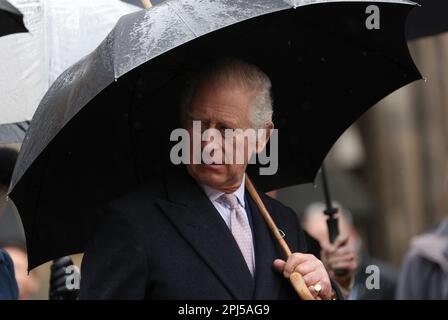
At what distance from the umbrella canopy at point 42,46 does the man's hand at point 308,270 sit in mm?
1398

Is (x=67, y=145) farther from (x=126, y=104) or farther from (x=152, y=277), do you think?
(x=152, y=277)

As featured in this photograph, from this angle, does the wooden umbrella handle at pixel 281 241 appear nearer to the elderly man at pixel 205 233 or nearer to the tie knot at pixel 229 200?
the elderly man at pixel 205 233

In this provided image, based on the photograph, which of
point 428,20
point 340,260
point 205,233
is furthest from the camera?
point 340,260

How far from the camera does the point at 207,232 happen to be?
4.46 meters

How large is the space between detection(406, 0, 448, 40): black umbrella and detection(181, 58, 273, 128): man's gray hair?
134cm

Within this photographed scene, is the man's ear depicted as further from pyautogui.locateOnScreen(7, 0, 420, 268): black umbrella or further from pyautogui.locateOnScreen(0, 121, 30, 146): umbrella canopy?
pyautogui.locateOnScreen(0, 121, 30, 146): umbrella canopy

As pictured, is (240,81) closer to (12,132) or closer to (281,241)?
(281,241)

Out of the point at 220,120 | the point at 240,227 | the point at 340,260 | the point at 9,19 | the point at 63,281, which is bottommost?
the point at 340,260

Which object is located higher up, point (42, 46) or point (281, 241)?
point (42, 46)

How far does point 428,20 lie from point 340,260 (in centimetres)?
122

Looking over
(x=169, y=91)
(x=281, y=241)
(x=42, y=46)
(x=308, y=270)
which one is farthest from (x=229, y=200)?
(x=42, y=46)

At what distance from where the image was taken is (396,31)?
16.6 feet

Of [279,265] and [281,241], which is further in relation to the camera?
[281,241]

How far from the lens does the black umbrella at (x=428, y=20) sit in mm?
5852
